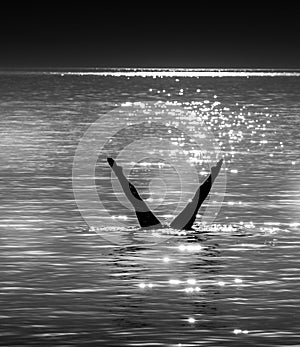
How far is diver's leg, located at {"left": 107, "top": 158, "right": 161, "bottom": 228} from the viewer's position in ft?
199

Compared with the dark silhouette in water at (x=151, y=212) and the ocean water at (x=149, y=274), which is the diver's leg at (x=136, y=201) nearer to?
the dark silhouette in water at (x=151, y=212)

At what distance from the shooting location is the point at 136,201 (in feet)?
204

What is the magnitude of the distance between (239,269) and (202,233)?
34.1 ft

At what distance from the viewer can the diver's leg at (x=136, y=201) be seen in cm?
6053

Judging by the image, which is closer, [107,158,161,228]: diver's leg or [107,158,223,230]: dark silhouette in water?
[107,158,161,228]: diver's leg

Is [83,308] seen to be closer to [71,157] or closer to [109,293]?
[109,293]

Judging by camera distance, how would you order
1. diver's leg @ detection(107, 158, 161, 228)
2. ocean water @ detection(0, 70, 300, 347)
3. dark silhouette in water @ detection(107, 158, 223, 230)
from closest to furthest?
ocean water @ detection(0, 70, 300, 347)
diver's leg @ detection(107, 158, 161, 228)
dark silhouette in water @ detection(107, 158, 223, 230)

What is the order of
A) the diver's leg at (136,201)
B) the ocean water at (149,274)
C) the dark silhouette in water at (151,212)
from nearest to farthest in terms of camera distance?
the ocean water at (149,274) → the diver's leg at (136,201) → the dark silhouette in water at (151,212)

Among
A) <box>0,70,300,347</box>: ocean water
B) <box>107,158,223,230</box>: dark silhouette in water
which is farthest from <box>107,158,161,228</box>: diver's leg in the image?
<box>0,70,300,347</box>: ocean water

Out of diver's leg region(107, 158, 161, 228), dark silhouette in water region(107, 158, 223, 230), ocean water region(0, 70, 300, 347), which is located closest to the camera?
ocean water region(0, 70, 300, 347)

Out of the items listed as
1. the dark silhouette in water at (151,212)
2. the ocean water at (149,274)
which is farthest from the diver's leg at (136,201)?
the ocean water at (149,274)

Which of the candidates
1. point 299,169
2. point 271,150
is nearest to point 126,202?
point 299,169

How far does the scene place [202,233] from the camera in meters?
65.0

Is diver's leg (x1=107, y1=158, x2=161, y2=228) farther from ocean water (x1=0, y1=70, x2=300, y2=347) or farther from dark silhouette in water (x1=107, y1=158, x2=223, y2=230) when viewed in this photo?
ocean water (x1=0, y1=70, x2=300, y2=347)
